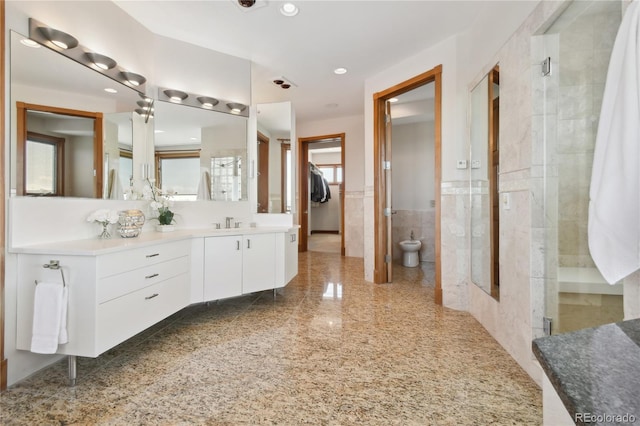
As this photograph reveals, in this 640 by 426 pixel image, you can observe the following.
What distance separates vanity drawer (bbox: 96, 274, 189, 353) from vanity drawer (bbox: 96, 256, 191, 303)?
3 centimetres

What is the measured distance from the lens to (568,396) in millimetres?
458

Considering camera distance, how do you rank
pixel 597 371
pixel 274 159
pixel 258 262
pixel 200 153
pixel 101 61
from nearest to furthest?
pixel 597 371 → pixel 101 61 → pixel 258 262 → pixel 200 153 → pixel 274 159

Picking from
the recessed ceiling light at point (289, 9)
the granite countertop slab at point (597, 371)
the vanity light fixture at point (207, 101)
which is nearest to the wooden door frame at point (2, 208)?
the vanity light fixture at point (207, 101)

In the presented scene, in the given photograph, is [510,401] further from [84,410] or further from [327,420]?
[84,410]

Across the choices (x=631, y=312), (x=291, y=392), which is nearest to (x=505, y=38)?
(x=631, y=312)

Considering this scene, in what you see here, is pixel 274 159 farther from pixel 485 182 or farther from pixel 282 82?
pixel 485 182

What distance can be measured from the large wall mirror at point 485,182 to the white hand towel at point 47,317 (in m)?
2.78

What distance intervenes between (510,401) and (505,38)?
2290mm

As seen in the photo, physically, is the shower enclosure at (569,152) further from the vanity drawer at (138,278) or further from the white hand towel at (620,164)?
the vanity drawer at (138,278)

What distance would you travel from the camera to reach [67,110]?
6.37 feet

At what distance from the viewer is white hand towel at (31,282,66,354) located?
1532 mm

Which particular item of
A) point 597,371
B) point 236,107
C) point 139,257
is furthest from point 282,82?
point 597,371

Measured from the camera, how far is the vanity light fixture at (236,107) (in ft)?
10.3

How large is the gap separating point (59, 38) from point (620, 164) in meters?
3.08
